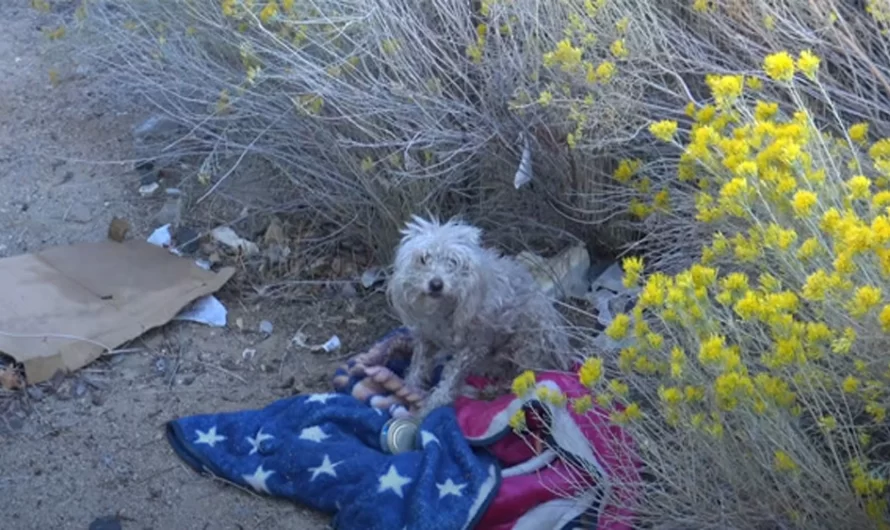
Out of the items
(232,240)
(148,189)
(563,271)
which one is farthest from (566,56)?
(148,189)

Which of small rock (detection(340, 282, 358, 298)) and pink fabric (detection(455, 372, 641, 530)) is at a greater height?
pink fabric (detection(455, 372, 641, 530))

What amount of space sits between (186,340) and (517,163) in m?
1.24

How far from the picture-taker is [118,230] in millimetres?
4625

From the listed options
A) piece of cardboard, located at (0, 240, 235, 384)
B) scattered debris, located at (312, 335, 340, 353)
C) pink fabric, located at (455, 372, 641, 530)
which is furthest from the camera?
scattered debris, located at (312, 335, 340, 353)

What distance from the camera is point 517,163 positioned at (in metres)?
4.08

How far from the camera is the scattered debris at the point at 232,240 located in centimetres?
460

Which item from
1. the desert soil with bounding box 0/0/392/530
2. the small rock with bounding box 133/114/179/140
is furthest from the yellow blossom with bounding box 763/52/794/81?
the small rock with bounding box 133/114/179/140

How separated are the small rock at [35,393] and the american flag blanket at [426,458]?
0.48 meters

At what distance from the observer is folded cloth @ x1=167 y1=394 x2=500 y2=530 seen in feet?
10.7

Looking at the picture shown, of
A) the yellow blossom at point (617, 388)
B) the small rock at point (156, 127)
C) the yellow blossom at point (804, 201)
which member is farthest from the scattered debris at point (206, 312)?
the yellow blossom at point (804, 201)

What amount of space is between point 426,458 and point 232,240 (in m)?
1.57

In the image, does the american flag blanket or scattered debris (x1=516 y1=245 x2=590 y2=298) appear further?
scattered debris (x1=516 y1=245 x2=590 y2=298)

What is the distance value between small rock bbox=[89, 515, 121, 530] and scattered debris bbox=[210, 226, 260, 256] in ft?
4.64

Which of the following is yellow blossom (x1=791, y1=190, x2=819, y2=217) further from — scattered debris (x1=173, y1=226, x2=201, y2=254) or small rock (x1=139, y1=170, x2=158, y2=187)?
small rock (x1=139, y1=170, x2=158, y2=187)
